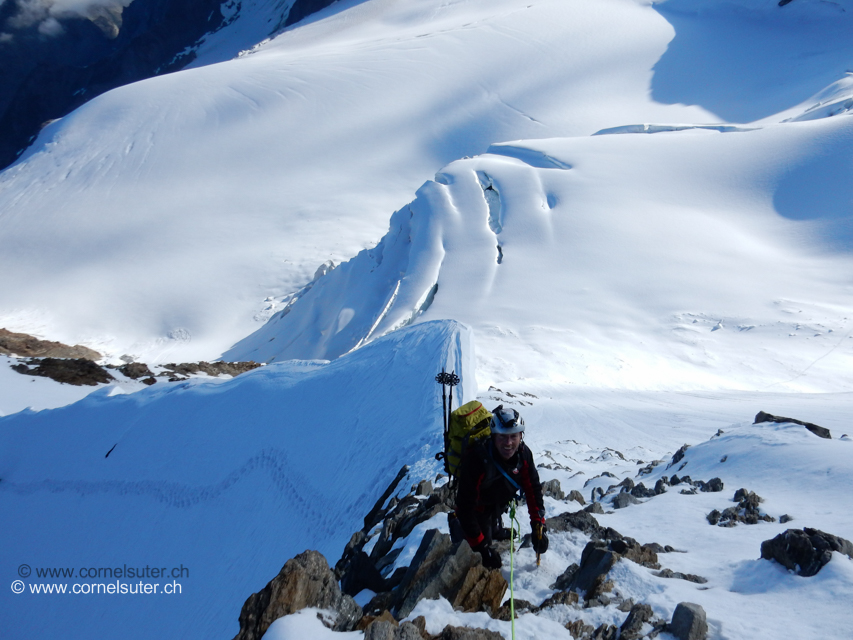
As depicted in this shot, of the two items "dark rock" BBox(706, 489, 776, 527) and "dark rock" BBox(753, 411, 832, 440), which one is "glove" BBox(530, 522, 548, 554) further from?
"dark rock" BBox(753, 411, 832, 440)

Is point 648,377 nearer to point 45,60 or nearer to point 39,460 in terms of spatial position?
point 39,460

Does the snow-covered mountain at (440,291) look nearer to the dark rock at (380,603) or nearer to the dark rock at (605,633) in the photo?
the dark rock at (605,633)

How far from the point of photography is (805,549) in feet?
11.8

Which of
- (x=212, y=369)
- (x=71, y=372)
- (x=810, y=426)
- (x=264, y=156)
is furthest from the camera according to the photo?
(x=264, y=156)

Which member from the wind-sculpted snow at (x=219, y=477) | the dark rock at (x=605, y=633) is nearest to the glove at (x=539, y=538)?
the dark rock at (x=605, y=633)

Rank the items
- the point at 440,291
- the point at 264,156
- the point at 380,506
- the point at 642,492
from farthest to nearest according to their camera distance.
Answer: the point at 264,156, the point at 440,291, the point at 380,506, the point at 642,492

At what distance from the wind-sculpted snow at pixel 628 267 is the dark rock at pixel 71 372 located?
585 centimetres

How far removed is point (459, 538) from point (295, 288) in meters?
30.1

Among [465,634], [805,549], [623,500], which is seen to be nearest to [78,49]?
[623,500]

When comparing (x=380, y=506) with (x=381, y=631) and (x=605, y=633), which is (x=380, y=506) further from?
(x=605, y=633)

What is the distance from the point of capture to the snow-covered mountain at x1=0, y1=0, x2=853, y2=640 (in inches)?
272

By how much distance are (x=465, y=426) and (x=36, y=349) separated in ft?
86.9

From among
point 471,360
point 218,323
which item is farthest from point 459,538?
point 218,323

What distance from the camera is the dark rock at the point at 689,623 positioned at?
303 cm
